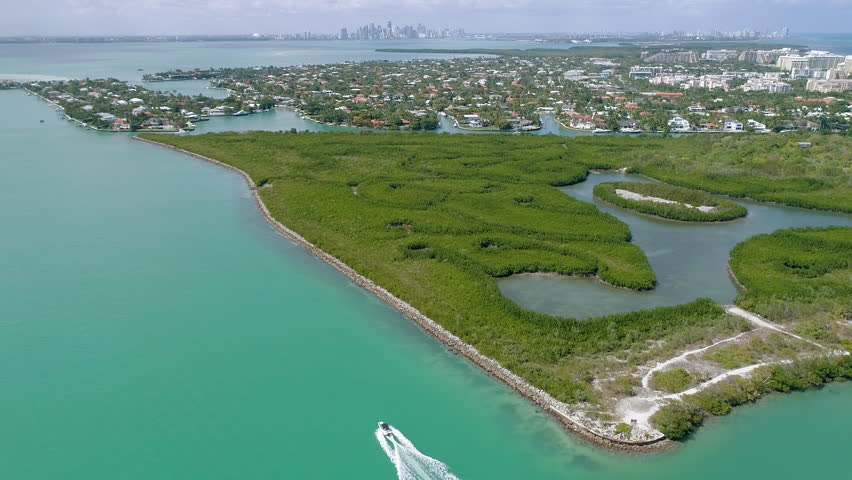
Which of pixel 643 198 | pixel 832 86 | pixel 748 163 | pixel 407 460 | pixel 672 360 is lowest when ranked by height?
pixel 407 460

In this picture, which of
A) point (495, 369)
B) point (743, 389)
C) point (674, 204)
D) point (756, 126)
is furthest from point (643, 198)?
point (756, 126)

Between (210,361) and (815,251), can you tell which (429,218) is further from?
(815,251)

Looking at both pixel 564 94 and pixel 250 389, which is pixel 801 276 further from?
pixel 564 94

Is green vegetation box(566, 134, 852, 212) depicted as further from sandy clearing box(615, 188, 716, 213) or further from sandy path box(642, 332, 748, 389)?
sandy path box(642, 332, 748, 389)

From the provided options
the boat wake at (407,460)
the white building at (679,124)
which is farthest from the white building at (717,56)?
the boat wake at (407,460)

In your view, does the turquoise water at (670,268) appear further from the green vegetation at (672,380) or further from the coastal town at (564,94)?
the coastal town at (564,94)

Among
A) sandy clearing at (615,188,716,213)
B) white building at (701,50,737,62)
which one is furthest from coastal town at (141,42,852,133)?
sandy clearing at (615,188,716,213)

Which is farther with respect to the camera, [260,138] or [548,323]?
[260,138]

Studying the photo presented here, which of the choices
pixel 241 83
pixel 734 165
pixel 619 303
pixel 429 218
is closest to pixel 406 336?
pixel 619 303
